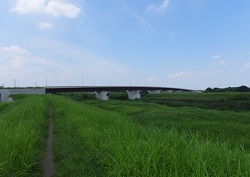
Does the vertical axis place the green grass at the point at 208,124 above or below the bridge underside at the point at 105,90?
below

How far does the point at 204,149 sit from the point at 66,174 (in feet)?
10.4

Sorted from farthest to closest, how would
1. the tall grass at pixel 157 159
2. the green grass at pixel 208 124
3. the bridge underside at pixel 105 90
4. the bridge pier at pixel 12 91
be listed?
the bridge underside at pixel 105 90, the bridge pier at pixel 12 91, the green grass at pixel 208 124, the tall grass at pixel 157 159

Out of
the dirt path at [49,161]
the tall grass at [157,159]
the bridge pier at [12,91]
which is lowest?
the dirt path at [49,161]

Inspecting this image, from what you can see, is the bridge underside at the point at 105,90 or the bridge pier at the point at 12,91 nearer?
the bridge pier at the point at 12,91

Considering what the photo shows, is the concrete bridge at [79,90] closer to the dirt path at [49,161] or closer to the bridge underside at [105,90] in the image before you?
the bridge underside at [105,90]

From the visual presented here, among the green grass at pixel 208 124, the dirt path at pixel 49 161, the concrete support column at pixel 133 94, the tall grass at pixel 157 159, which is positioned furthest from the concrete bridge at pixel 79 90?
the tall grass at pixel 157 159

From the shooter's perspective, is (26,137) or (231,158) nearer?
(231,158)

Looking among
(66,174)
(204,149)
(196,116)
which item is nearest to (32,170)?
(66,174)

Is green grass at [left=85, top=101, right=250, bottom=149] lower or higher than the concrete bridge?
lower

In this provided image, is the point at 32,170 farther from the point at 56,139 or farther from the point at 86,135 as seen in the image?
the point at 56,139

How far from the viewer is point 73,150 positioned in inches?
326

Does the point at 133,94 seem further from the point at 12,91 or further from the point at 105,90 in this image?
the point at 12,91

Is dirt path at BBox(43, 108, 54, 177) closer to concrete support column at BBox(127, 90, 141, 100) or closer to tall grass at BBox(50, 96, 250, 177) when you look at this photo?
tall grass at BBox(50, 96, 250, 177)

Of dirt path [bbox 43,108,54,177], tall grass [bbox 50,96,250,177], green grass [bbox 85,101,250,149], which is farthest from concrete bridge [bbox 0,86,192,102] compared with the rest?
tall grass [bbox 50,96,250,177]
